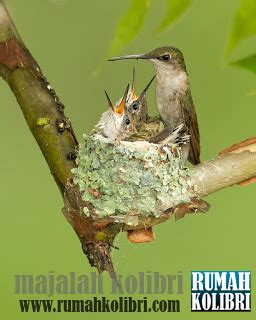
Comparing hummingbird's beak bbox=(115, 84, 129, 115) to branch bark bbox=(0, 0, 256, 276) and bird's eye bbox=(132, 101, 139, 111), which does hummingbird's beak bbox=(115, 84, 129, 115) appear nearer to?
bird's eye bbox=(132, 101, 139, 111)

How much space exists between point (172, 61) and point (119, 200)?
3.05 feet

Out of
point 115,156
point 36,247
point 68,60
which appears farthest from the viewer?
point 68,60

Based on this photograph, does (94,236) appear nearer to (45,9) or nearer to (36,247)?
(36,247)

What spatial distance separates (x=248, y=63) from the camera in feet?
5.60

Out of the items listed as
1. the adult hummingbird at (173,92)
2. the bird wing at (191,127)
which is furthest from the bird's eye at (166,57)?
the bird wing at (191,127)

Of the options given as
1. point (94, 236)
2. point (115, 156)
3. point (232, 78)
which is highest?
point (232, 78)

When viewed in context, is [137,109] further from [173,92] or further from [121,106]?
[173,92]

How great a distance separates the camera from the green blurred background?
5.59 m

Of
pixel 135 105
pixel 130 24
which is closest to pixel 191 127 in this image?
pixel 135 105

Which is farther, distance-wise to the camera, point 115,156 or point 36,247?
point 36,247

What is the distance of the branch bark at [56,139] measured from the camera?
9.00ft

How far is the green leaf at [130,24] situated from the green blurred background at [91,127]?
11.9 feet

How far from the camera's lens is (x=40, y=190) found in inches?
238

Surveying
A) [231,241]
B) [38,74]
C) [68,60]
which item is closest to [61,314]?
[231,241]
